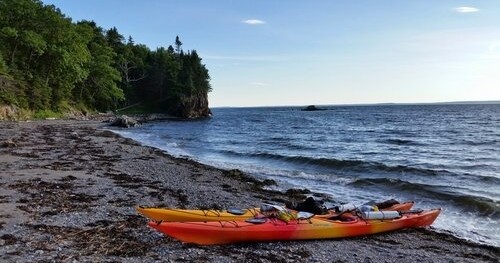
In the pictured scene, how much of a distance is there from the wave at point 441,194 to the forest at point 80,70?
42345 mm

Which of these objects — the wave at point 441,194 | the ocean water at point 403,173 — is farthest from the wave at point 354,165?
the wave at point 441,194

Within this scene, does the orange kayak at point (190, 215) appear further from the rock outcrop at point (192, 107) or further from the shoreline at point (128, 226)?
the rock outcrop at point (192, 107)

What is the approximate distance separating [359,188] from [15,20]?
55.4 metres

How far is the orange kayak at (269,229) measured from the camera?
8742mm

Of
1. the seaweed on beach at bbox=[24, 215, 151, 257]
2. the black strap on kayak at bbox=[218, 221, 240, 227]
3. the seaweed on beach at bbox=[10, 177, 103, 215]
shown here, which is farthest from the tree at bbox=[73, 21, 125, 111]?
the black strap on kayak at bbox=[218, 221, 240, 227]

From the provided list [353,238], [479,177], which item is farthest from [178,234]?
[479,177]

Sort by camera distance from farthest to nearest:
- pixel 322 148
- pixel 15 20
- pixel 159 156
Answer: pixel 15 20
pixel 322 148
pixel 159 156

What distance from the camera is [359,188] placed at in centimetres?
1833

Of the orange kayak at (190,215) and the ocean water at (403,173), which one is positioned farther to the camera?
the ocean water at (403,173)

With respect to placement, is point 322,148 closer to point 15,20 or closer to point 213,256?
point 213,256

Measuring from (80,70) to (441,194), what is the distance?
60267mm

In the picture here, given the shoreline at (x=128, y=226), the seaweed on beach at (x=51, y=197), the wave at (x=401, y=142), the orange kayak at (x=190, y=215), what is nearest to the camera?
the shoreline at (x=128, y=226)

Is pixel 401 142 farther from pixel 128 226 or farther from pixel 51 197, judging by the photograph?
pixel 128 226

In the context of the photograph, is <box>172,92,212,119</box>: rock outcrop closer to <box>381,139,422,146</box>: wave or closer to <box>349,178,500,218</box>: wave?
<box>381,139,422,146</box>: wave
